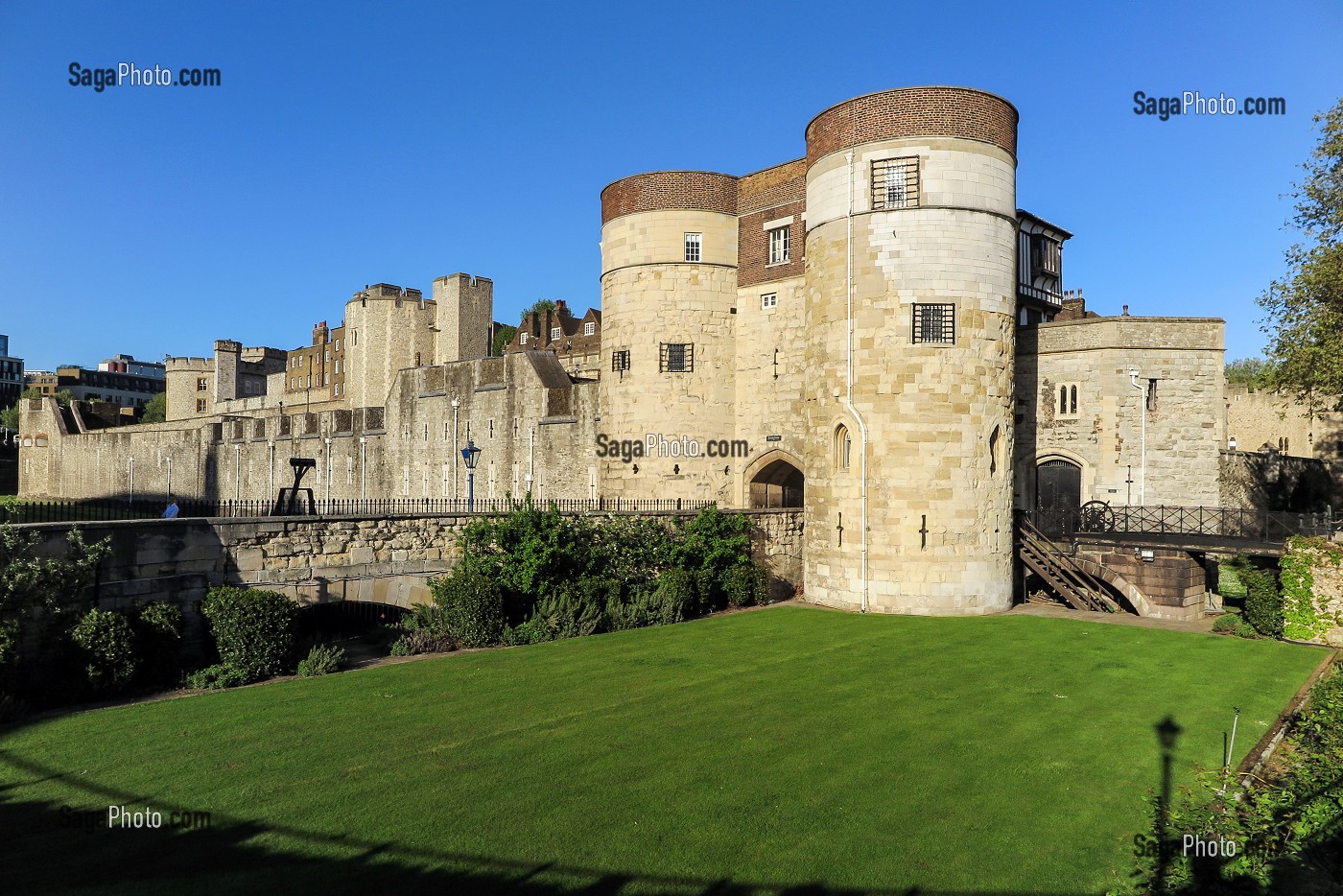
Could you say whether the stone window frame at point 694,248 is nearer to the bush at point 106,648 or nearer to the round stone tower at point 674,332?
the round stone tower at point 674,332

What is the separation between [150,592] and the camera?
1398 centimetres

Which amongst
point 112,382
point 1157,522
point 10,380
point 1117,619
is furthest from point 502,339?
point 10,380

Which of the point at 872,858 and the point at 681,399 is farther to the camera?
the point at 681,399

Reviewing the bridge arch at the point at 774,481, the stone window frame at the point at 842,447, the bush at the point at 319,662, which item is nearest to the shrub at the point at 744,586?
the stone window frame at the point at 842,447

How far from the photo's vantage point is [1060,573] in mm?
21953

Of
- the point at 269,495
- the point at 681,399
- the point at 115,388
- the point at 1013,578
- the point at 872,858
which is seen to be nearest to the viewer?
the point at 872,858

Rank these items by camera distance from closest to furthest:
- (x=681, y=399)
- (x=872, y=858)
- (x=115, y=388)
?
(x=872, y=858)
(x=681, y=399)
(x=115, y=388)

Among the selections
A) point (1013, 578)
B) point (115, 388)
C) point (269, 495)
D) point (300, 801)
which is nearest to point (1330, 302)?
point (1013, 578)

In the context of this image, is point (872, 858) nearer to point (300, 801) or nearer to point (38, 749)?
point (300, 801)

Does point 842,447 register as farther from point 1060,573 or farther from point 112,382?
point 112,382

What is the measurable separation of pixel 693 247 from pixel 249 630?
18333 mm

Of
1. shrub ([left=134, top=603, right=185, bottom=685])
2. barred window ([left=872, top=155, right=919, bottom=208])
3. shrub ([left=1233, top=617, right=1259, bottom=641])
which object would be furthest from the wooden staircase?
shrub ([left=134, top=603, right=185, bottom=685])

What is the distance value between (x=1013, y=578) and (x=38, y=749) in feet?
68.2

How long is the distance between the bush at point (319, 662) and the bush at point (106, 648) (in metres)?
2.53
